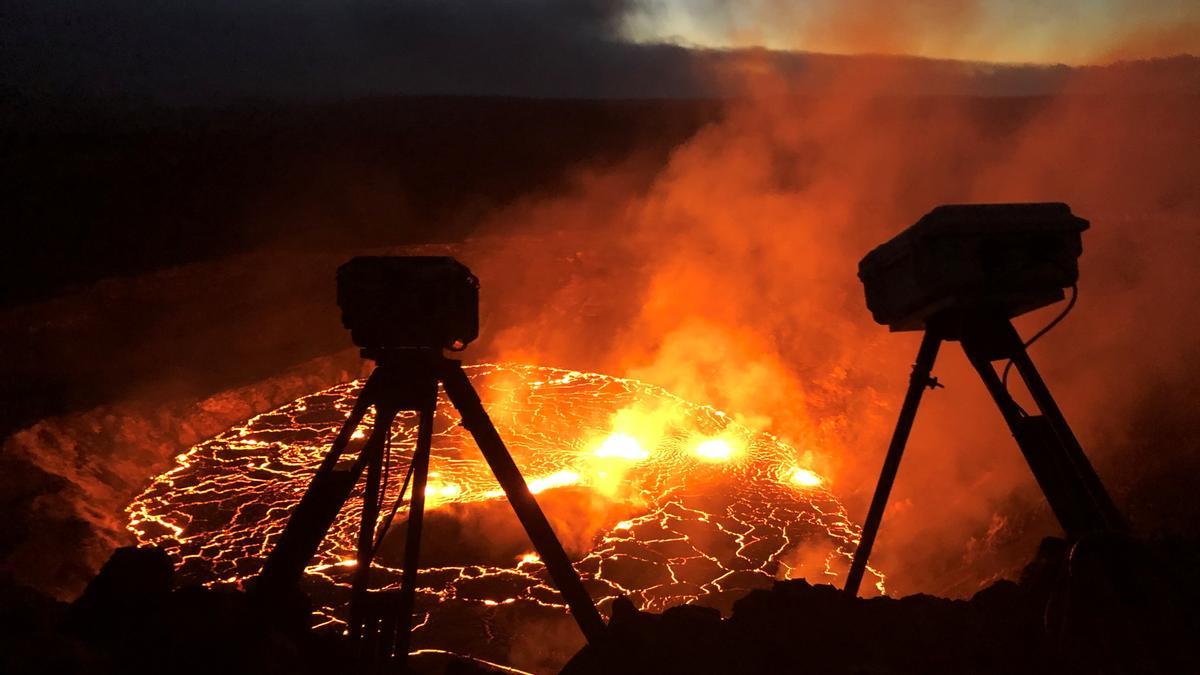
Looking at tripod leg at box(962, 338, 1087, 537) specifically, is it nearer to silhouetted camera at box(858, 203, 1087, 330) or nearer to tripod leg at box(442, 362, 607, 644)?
silhouetted camera at box(858, 203, 1087, 330)

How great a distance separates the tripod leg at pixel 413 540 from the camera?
365 cm

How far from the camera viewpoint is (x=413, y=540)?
12.9 ft

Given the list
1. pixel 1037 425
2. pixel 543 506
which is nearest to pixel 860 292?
pixel 543 506

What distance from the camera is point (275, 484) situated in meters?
10.2

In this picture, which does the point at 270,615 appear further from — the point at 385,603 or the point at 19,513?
the point at 19,513

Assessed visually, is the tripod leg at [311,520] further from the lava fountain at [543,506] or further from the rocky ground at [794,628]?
the lava fountain at [543,506]

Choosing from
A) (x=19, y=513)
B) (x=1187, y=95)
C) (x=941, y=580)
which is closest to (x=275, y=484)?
(x=19, y=513)

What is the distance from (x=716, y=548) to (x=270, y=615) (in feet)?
24.2

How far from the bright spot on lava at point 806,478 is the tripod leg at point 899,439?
303 inches

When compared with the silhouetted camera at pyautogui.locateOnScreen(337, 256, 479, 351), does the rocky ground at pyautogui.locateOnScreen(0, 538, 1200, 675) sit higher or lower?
lower

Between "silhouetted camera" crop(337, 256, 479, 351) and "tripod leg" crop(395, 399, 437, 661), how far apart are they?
1.51ft

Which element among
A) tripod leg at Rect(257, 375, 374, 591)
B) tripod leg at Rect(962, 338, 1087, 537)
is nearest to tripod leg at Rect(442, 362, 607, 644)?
tripod leg at Rect(257, 375, 374, 591)

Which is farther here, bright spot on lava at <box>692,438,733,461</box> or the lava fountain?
bright spot on lava at <box>692,438,733,461</box>

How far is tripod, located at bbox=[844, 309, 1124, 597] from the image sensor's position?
326 cm
